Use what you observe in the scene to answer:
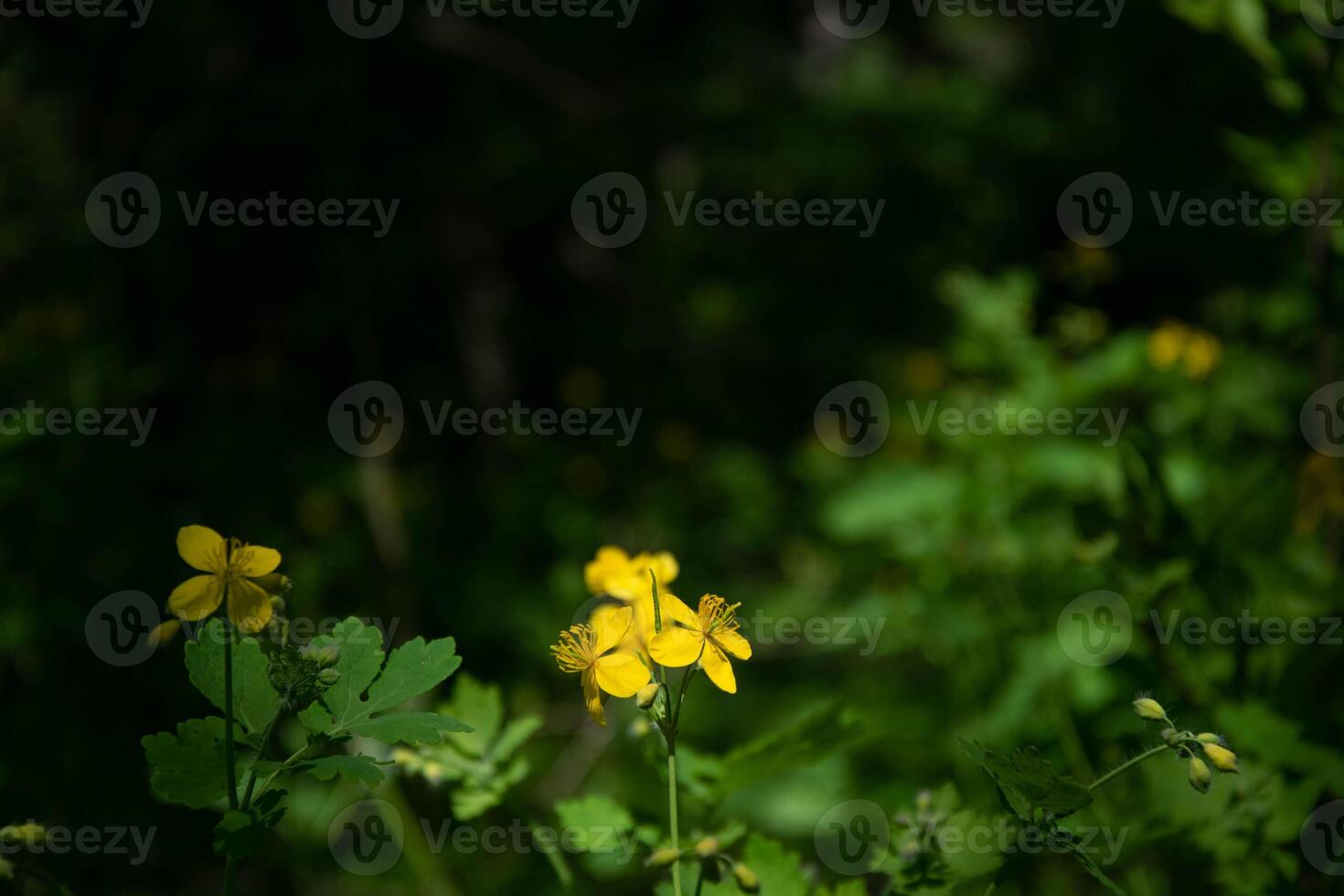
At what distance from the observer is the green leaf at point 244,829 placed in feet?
3.12

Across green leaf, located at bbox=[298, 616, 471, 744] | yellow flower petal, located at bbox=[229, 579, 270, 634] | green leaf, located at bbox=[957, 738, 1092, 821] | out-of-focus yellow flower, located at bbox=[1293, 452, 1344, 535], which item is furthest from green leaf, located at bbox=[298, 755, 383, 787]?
out-of-focus yellow flower, located at bbox=[1293, 452, 1344, 535]

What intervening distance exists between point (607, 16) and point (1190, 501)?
4.10 metres

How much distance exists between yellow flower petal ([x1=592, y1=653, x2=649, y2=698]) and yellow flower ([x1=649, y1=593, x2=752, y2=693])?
5 centimetres

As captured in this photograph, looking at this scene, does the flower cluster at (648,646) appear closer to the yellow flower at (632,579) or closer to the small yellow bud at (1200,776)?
the yellow flower at (632,579)

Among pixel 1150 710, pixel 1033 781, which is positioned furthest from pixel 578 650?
pixel 1150 710

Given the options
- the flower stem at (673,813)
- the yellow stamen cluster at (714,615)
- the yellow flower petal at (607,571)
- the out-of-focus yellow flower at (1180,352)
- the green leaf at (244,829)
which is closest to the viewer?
the green leaf at (244,829)

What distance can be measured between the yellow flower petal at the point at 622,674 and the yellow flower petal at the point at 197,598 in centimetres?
43

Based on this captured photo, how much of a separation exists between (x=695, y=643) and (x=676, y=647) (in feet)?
0.09

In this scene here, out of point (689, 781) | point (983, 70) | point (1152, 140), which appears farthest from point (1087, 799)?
point (983, 70)

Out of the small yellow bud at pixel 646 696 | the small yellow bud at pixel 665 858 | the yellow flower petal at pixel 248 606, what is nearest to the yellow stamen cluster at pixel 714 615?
the small yellow bud at pixel 646 696

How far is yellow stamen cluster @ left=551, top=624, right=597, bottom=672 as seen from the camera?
45.0 inches

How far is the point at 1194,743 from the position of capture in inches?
44.6

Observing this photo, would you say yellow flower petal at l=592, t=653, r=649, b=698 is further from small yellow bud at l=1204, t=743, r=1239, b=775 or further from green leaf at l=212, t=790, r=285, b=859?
small yellow bud at l=1204, t=743, r=1239, b=775

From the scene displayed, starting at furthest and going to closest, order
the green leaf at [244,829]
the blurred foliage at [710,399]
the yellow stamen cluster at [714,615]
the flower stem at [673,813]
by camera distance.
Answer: the blurred foliage at [710,399] < the yellow stamen cluster at [714,615] < the flower stem at [673,813] < the green leaf at [244,829]
